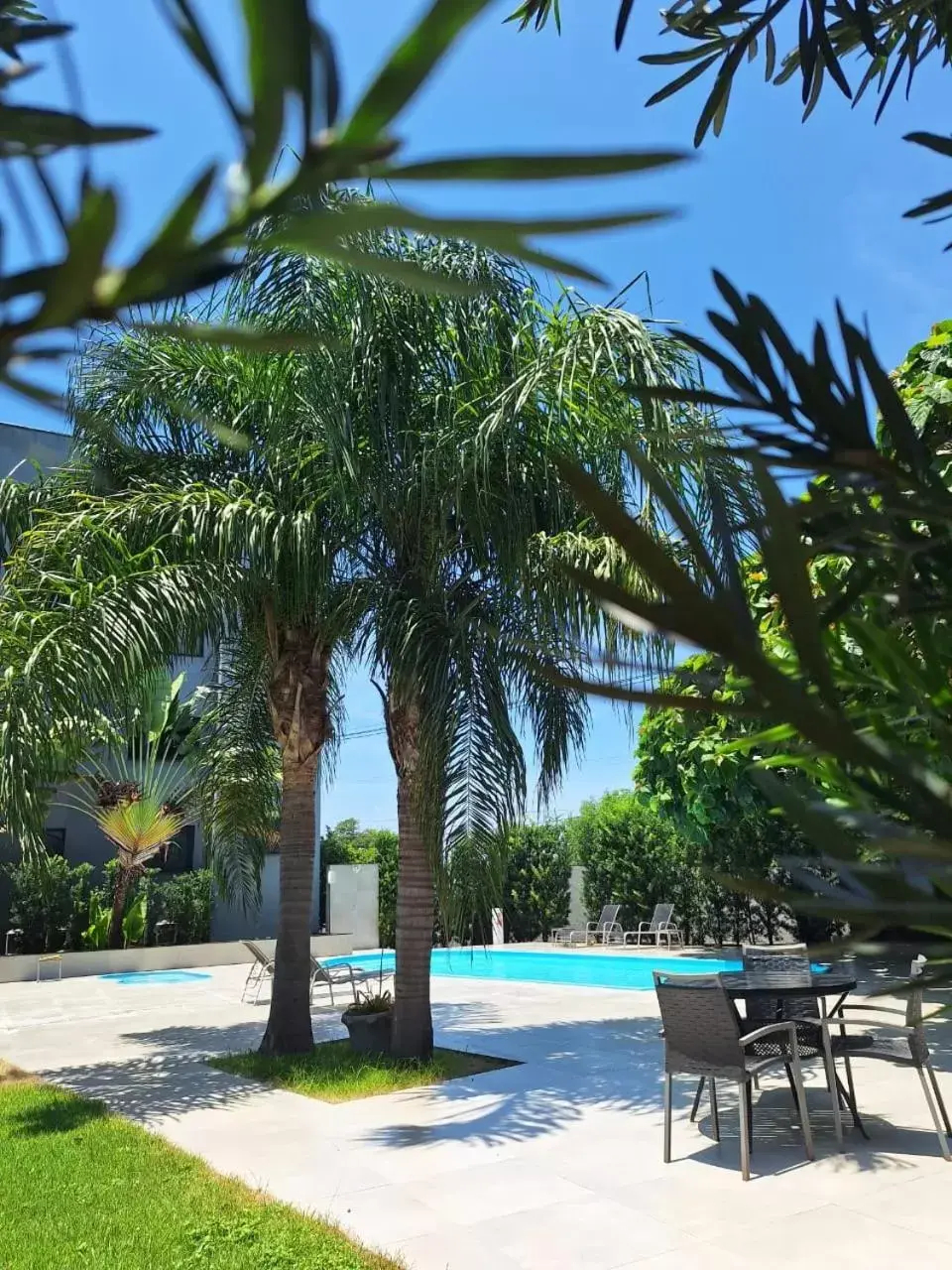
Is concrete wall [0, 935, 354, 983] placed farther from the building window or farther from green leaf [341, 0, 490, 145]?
green leaf [341, 0, 490, 145]

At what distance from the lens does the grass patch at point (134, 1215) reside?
14.6 feet

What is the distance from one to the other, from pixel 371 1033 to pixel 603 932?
13662mm

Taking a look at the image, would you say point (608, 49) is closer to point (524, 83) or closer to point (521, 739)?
point (524, 83)

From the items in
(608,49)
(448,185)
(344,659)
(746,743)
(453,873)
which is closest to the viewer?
(448,185)

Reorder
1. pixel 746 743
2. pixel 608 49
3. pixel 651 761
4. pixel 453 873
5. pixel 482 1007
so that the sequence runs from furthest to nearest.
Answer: pixel 651 761
pixel 482 1007
pixel 453 873
pixel 608 49
pixel 746 743

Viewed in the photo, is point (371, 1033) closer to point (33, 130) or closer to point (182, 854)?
point (33, 130)

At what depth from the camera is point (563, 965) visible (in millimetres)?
19172

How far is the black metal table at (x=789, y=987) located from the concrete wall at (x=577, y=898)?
54.4ft

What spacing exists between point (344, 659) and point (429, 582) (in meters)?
2.09

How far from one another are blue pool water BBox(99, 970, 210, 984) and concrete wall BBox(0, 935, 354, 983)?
0.22m

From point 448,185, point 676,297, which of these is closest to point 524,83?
point 676,297

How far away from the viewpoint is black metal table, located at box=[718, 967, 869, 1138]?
627 cm

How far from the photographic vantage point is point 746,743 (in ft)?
2.55

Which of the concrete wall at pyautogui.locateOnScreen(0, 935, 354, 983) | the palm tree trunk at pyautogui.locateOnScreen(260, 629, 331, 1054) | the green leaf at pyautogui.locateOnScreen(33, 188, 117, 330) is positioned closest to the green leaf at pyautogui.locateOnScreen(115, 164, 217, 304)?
the green leaf at pyautogui.locateOnScreen(33, 188, 117, 330)
